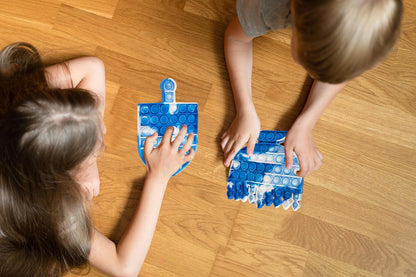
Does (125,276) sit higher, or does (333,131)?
(333,131)

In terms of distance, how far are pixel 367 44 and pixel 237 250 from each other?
55 centimetres

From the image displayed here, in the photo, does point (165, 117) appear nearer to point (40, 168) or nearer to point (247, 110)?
point (247, 110)

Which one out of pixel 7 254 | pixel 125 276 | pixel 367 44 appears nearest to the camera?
pixel 367 44

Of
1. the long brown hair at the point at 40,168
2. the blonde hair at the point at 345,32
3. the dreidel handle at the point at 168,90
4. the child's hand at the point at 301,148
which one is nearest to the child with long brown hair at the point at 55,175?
the long brown hair at the point at 40,168

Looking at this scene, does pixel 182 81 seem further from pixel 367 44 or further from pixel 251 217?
pixel 367 44

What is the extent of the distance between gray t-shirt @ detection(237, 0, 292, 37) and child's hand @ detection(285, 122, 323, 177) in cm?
25

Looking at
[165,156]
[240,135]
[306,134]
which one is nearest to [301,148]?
[306,134]

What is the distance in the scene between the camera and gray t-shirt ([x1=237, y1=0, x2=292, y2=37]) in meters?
0.66

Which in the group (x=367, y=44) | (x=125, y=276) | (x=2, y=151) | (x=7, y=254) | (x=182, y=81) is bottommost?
(x=125, y=276)

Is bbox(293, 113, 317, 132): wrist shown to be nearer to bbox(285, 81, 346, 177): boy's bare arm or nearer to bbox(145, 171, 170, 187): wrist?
bbox(285, 81, 346, 177): boy's bare arm

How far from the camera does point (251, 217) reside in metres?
0.86

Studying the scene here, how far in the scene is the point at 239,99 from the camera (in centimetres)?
86

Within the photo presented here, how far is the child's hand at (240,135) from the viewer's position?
843mm

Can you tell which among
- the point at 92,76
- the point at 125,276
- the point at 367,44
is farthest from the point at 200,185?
the point at 367,44
